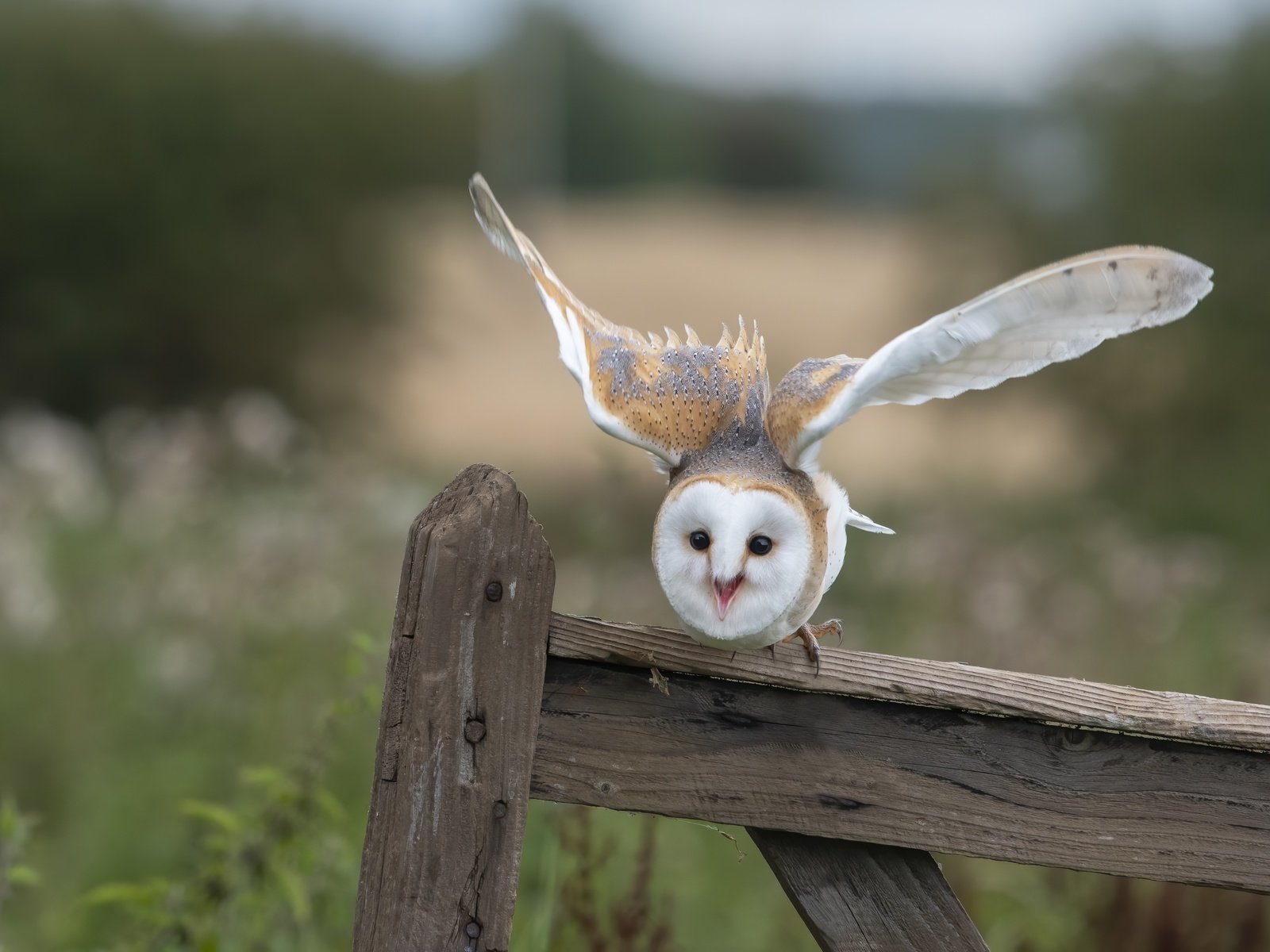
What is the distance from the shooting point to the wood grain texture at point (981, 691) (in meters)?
1.60

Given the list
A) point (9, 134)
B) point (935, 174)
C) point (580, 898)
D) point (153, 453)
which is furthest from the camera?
point (935, 174)

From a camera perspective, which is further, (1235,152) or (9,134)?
(1235,152)

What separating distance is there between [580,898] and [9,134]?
958 centimetres

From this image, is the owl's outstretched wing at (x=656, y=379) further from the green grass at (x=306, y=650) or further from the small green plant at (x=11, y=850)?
the small green plant at (x=11, y=850)

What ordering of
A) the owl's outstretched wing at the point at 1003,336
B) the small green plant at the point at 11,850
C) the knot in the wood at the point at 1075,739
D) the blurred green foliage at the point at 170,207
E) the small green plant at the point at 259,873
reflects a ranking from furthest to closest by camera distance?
the blurred green foliage at the point at 170,207 → the small green plant at the point at 259,873 → the small green plant at the point at 11,850 → the knot in the wood at the point at 1075,739 → the owl's outstretched wing at the point at 1003,336

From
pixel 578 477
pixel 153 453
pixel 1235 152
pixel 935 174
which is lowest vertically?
pixel 153 453

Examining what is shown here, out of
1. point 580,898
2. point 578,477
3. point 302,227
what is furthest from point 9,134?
point 580,898

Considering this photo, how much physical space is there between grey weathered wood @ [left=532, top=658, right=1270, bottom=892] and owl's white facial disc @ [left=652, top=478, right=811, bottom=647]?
10 centimetres

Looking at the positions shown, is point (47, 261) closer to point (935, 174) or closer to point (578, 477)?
point (578, 477)

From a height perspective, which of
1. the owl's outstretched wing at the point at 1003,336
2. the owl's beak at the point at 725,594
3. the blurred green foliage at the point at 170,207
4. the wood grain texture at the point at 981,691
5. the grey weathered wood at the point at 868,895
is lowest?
the grey weathered wood at the point at 868,895

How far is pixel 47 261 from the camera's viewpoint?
33.3 feet

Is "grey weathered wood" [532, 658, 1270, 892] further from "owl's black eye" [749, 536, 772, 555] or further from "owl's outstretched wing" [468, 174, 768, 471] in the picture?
"owl's outstretched wing" [468, 174, 768, 471]

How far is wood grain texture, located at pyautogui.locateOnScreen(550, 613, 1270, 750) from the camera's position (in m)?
1.60

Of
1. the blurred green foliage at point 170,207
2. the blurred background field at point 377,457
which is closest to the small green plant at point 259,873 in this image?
the blurred background field at point 377,457
